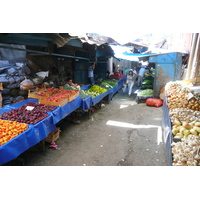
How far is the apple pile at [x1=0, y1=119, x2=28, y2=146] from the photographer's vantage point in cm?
296

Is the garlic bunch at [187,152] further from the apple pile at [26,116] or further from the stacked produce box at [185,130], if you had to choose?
the apple pile at [26,116]

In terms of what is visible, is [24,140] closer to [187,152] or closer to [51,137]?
[51,137]

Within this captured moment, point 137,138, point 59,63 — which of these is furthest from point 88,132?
point 59,63

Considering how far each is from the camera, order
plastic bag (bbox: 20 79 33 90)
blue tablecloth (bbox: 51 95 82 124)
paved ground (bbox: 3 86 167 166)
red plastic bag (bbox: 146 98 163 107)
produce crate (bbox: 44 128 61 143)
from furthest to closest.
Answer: red plastic bag (bbox: 146 98 163 107) → plastic bag (bbox: 20 79 33 90) → produce crate (bbox: 44 128 61 143) → blue tablecloth (bbox: 51 95 82 124) → paved ground (bbox: 3 86 167 166)

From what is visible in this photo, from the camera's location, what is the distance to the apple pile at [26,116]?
12.4 ft

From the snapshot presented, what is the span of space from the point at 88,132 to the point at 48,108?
1.87 metres

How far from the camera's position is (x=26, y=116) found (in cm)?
391

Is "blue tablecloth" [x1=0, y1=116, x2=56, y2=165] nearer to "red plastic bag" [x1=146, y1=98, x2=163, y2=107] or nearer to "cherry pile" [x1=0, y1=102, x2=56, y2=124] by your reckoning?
"cherry pile" [x1=0, y1=102, x2=56, y2=124]

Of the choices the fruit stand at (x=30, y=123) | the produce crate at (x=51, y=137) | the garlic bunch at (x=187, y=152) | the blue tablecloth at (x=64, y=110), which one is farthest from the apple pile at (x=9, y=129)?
the garlic bunch at (x=187, y=152)

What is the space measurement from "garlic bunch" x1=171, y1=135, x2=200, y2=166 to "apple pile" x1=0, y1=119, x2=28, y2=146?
10.0ft

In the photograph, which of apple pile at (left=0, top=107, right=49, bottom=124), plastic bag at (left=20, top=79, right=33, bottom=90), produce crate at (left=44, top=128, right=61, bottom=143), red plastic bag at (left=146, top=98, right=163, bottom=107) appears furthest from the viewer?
red plastic bag at (left=146, top=98, right=163, bottom=107)


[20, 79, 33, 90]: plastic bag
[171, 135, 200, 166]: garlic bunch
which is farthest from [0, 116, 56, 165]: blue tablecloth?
[20, 79, 33, 90]: plastic bag

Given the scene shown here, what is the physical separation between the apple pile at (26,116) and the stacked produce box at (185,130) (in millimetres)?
3169

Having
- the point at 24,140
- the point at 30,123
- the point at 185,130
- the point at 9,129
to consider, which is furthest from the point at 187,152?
the point at 9,129
